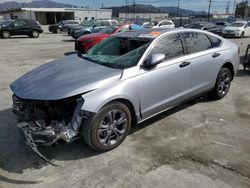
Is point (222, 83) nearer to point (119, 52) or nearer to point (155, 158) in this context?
point (119, 52)

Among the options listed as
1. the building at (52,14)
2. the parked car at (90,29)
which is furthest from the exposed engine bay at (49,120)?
the building at (52,14)

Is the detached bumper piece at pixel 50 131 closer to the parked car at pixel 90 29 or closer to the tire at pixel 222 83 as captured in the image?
the tire at pixel 222 83

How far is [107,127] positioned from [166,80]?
4.04ft

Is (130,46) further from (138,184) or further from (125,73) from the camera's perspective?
(138,184)

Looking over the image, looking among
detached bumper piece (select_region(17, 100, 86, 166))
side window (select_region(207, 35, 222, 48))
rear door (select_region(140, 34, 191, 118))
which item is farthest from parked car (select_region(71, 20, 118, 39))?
detached bumper piece (select_region(17, 100, 86, 166))

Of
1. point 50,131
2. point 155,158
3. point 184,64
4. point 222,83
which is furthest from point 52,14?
point 155,158

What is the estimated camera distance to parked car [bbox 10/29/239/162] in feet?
9.69

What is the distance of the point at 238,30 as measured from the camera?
21.1 m

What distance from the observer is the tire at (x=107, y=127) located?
9.94 feet

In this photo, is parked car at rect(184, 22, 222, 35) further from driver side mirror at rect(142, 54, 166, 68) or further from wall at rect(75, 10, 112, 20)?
wall at rect(75, 10, 112, 20)

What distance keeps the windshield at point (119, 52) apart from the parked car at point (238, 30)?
19818mm

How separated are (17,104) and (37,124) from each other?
0.55 metres

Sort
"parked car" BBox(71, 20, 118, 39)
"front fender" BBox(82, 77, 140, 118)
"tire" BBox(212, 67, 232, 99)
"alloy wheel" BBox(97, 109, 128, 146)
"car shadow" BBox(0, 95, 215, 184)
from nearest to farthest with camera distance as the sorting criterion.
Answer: "front fender" BBox(82, 77, 140, 118) → "car shadow" BBox(0, 95, 215, 184) → "alloy wheel" BBox(97, 109, 128, 146) → "tire" BBox(212, 67, 232, 99) → "parked car" BBox(71, 20, 118, 39)

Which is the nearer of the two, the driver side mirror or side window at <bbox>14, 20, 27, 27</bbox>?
the driver side mirror
